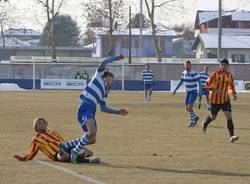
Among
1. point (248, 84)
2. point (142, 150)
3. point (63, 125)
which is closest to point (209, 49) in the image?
point (248, 84)

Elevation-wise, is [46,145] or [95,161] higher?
[46,145]

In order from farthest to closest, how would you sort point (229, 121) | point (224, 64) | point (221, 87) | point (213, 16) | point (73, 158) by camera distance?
point (213, 16) → point (221, 87) → point (229, 121) → point (224, 64) → point (73, 158)

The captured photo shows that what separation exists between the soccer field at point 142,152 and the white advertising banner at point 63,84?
90.4 feet

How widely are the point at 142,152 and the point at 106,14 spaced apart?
186 ft

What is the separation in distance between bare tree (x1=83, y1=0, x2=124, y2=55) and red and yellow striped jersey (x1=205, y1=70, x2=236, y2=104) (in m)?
52.2

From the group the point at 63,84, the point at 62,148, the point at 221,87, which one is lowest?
the point at 63,84

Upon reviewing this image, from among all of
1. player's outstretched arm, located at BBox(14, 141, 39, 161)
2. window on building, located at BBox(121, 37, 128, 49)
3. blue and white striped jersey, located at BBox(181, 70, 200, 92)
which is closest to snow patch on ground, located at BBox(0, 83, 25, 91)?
blue and white striped jersey, located at BBox(181, 70, 200, 92)

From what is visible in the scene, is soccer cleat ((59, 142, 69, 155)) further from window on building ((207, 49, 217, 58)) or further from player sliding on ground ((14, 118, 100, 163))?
window on building ((207, 49, 217, 58))

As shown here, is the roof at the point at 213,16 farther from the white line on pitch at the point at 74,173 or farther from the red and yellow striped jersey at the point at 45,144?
the white line on pitch at the point at 74,173

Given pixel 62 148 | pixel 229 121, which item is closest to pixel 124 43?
pixel 229 121

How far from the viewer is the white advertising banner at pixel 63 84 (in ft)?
176

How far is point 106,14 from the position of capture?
233 ft

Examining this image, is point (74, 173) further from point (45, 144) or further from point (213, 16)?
point (213, 16)

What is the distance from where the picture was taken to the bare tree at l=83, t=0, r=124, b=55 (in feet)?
230
